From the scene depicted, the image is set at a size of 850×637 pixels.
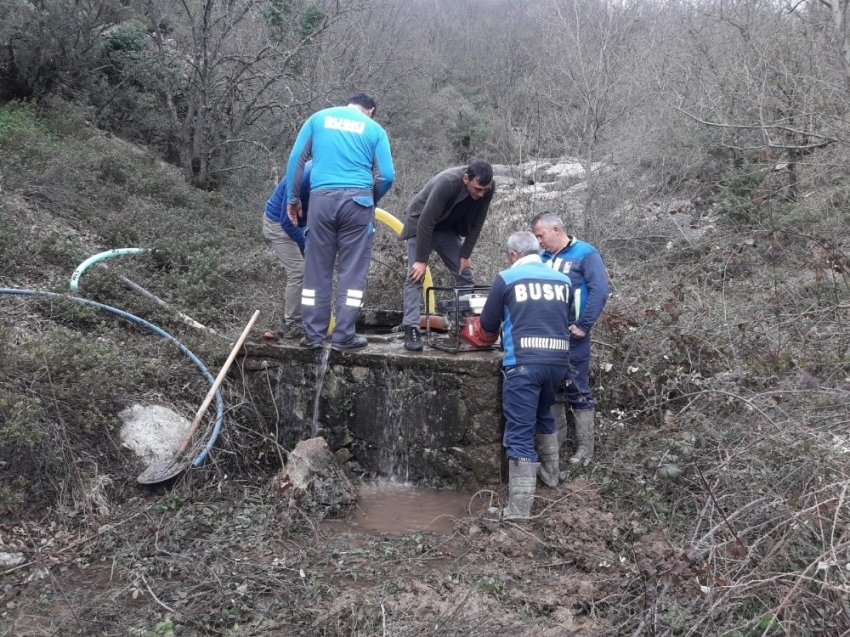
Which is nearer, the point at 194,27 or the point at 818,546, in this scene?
the point at 818,546

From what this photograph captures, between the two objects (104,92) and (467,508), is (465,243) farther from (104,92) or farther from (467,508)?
(104,92)

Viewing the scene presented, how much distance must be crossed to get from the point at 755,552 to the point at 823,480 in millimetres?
527

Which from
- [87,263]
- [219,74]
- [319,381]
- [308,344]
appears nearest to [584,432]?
[319,381]

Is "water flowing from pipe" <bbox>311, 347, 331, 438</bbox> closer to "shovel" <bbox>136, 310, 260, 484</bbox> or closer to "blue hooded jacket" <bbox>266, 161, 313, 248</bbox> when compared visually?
"shovel" <bbox>136, 310, 260, 484</bbox>

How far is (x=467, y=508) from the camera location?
5.25 metres

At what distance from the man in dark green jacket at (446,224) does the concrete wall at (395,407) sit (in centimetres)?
35


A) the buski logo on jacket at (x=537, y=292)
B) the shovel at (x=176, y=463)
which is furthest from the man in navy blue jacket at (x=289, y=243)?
the buski logo on jacket at (x=537, y=292)

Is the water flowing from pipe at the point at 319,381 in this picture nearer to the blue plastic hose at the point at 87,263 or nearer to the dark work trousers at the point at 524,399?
the dark work trousers at the point at 524,399

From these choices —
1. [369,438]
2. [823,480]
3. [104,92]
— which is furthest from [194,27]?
[823,480]

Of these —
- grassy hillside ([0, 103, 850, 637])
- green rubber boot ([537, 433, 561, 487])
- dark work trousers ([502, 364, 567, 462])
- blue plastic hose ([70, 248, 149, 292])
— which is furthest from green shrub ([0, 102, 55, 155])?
green rubber boot ([537, 433, 561, 487])

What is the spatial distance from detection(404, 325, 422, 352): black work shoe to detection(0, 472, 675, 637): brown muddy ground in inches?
49.2

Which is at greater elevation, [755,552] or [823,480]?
[823,480]

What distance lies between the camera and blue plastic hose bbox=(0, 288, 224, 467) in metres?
5.36

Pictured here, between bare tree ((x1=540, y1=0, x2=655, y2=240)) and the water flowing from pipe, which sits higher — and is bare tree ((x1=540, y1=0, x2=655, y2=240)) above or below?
above
